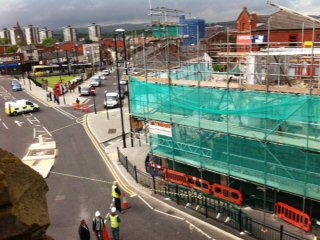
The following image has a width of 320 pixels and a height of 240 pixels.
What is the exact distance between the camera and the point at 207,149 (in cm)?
1717

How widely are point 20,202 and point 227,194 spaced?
41.2 ft

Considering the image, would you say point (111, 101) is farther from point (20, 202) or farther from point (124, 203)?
point (20, 202)

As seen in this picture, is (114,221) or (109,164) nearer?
(114,221)

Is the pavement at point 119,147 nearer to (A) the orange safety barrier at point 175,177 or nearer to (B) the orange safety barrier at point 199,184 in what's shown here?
(A) the orange safety barrier at point 175,177

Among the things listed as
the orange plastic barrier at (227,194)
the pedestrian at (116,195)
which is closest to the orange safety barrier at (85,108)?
the pedestrian at (116,195)

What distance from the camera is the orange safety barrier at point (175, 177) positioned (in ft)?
59.1

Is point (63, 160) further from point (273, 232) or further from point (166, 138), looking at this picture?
point (273, 232)

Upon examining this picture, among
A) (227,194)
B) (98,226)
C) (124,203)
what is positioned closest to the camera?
(98,226)

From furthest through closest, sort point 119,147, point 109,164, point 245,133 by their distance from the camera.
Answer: point 119,147 → point 109,164 → point 245,133

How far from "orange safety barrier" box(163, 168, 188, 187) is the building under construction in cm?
26

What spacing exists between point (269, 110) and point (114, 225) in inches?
286

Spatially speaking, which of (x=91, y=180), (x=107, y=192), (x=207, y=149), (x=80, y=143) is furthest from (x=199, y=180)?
(x=80, y=143)

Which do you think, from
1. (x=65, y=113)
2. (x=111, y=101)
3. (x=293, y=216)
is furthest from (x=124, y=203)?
(x=111, y=101)

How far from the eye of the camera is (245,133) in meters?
15.2
